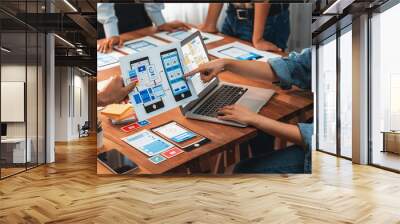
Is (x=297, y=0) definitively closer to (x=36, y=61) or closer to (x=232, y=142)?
(x=232, y=142)

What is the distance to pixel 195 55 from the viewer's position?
6820mm

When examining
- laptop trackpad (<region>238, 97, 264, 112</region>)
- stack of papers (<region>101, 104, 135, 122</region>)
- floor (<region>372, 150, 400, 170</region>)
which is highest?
laptop trackpad (<region>238, 97, 264, 112</region>)

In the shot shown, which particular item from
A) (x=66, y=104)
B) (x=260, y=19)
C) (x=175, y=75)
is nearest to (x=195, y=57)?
(x=175, y=75)

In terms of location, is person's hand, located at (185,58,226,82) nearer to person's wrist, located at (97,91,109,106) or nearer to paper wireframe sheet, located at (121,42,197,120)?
paper wireframe sheet, located at (121,42,197,120)

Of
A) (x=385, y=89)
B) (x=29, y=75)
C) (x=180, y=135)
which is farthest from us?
(x=385, y=89)

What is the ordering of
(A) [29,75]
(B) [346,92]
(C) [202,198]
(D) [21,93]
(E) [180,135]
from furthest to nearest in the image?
(B) [346,92], (A) [29,75], (D) [21,93], (E) [180,135], (C) [202,198]

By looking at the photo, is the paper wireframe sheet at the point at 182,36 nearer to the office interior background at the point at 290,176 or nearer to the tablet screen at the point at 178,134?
the tablet screen at the point at 178,134

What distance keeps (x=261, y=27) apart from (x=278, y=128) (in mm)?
1721

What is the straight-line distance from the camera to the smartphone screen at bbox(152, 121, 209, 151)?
21.7ft

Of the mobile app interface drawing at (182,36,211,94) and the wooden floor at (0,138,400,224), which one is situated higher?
the mobile app interface drawing at (182,36,211,94)

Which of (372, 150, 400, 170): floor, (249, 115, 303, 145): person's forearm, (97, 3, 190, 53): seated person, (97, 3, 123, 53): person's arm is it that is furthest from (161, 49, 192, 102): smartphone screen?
(372, 150, 400, 170): floor

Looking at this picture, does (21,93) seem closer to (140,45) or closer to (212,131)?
(140,45)

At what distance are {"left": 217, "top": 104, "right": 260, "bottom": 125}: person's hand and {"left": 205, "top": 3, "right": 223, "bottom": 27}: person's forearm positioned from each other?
4.72 ft

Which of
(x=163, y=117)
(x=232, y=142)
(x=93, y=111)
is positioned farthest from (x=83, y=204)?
(x=93, y=111)
